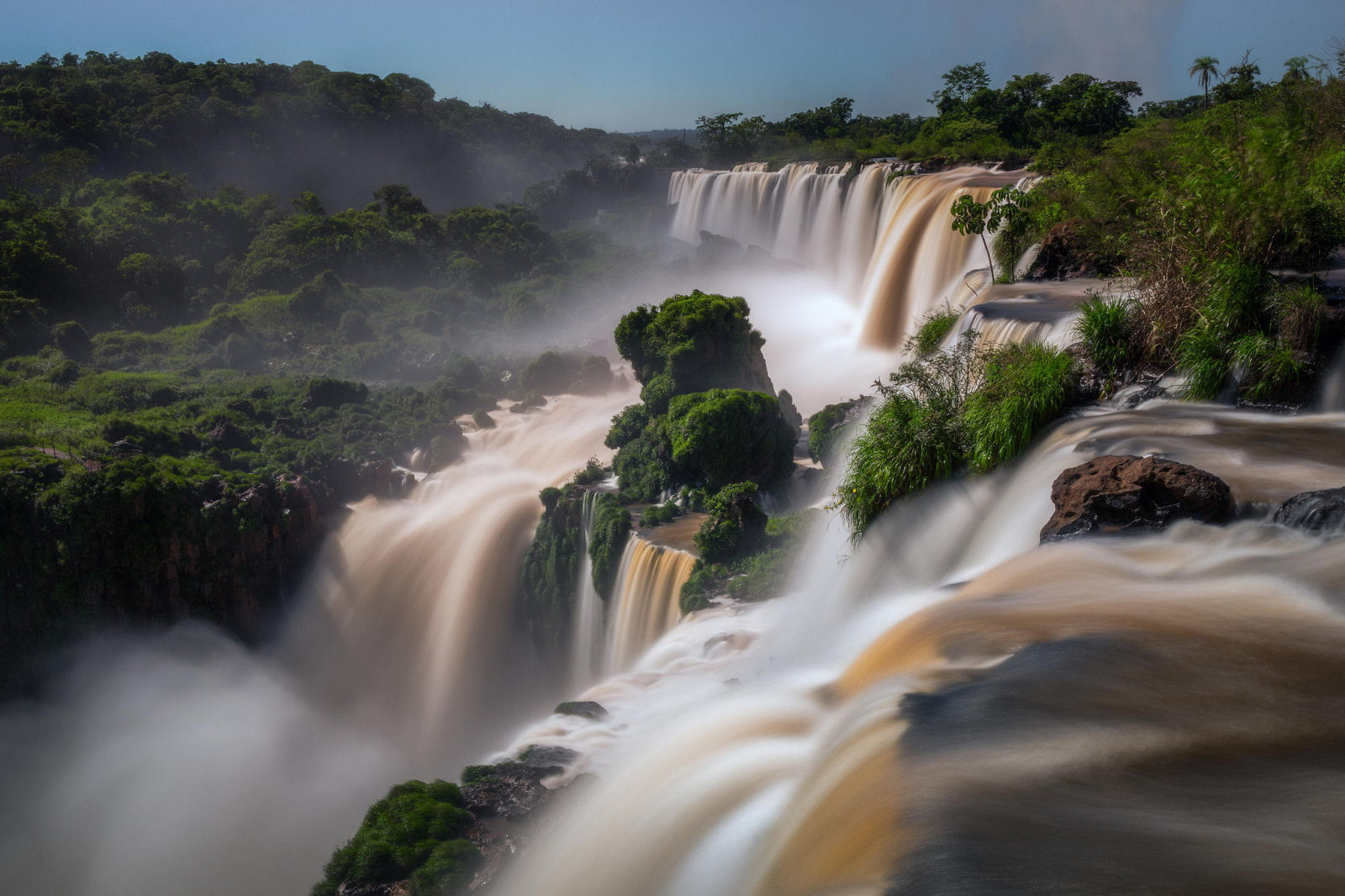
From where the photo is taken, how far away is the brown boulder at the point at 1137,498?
26.5 feet

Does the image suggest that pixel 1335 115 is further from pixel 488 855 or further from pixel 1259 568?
pixel 488 855

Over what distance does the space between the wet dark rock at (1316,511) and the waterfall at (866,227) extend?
43.1 ft

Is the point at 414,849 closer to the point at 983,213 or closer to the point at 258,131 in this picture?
the point at 983,213

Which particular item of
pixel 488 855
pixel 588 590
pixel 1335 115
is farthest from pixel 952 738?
pixel 1335 115

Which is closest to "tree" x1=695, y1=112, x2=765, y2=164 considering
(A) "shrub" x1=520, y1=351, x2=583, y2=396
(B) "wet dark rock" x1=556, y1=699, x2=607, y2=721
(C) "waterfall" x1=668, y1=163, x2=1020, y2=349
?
(C) "waterfall" x1=668, y1=163, x2=1020, y2=349

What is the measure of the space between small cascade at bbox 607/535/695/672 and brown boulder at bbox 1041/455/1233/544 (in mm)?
9103

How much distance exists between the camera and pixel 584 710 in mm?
10688

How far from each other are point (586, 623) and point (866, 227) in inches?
997

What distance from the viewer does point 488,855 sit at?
8.01 m

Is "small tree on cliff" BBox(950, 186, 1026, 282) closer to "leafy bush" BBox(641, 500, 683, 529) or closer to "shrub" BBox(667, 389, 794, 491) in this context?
"shrub" BBox(667, 389, 794, 491)

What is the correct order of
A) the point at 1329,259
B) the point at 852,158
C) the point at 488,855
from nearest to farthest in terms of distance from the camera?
the point at 488,855
the point at 1329,259
the point at 852,158

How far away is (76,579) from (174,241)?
3531 centimetres

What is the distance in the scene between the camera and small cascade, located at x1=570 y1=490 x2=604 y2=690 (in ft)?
63.9

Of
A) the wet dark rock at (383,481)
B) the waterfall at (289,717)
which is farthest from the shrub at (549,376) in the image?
the wet dark rock at (383,481)
